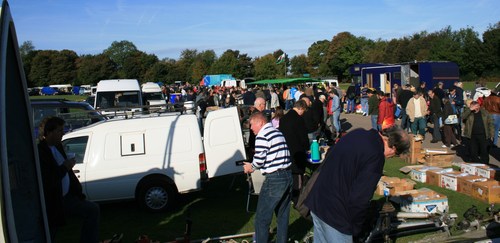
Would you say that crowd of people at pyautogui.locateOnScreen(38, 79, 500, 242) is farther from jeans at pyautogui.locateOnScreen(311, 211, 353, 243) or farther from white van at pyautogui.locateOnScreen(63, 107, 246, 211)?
white van at pyautogui.locateOnScreen(63, 107, 246, 211)

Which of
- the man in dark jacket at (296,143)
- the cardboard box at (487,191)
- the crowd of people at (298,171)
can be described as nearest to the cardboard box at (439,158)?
the crowd of people at (298,171)

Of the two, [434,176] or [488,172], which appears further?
[434,176]

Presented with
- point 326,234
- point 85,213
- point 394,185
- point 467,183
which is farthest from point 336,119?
point 326,234

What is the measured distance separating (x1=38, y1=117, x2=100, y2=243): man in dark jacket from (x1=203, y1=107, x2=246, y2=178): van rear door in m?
2.93

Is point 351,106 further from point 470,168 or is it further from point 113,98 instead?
point 470,168

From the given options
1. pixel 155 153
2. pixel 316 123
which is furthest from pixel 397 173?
pixel 155 153

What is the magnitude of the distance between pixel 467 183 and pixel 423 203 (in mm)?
1977

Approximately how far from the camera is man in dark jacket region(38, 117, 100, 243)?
4422mm

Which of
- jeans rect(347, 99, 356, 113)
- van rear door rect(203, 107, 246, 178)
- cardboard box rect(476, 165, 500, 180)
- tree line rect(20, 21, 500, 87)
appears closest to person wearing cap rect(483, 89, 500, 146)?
cardboard box rect(476, 165, 500, 180)

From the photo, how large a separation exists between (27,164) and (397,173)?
8.95 meters

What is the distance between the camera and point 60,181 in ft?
15.1

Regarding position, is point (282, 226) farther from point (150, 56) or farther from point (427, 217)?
point (150, 56)

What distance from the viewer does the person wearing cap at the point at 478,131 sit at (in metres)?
→ 9.99

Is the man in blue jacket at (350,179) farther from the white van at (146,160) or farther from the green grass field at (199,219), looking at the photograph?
the white van at (146,160)
